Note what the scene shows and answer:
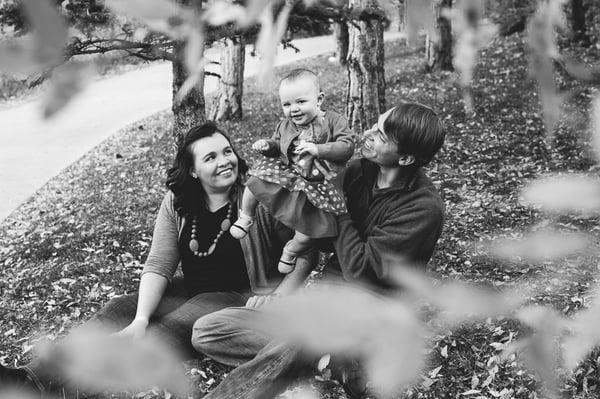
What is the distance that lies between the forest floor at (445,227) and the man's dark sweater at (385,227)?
354mm

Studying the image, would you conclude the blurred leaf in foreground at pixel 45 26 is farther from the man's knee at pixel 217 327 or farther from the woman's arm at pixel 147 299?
the woman's arm at pixel 147 299

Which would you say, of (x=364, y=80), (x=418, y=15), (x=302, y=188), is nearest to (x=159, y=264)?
(x=302, y=188)

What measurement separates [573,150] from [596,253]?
3.74 metres

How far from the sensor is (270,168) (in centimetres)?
248

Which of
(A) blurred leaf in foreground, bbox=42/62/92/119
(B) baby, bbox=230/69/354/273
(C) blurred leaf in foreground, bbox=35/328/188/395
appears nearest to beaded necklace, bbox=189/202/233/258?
(B) baby, bbox=230/69/354/273

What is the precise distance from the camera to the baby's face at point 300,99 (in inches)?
96.3

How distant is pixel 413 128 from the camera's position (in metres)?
2.27

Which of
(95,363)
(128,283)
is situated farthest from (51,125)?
(128,283)

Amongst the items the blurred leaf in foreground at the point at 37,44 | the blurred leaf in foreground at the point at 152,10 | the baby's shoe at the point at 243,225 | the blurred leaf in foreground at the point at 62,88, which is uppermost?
the blurred leaf in foreground at the point at 152,10

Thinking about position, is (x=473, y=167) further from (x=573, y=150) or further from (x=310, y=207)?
(x=310, y=207)

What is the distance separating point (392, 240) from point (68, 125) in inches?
70.0

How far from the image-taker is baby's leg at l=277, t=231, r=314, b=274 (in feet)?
8.16

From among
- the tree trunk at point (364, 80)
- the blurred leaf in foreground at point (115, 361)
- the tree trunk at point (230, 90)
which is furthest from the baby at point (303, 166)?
the tree trunk at point (230, 90)

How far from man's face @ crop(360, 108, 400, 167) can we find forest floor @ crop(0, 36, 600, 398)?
35cm
